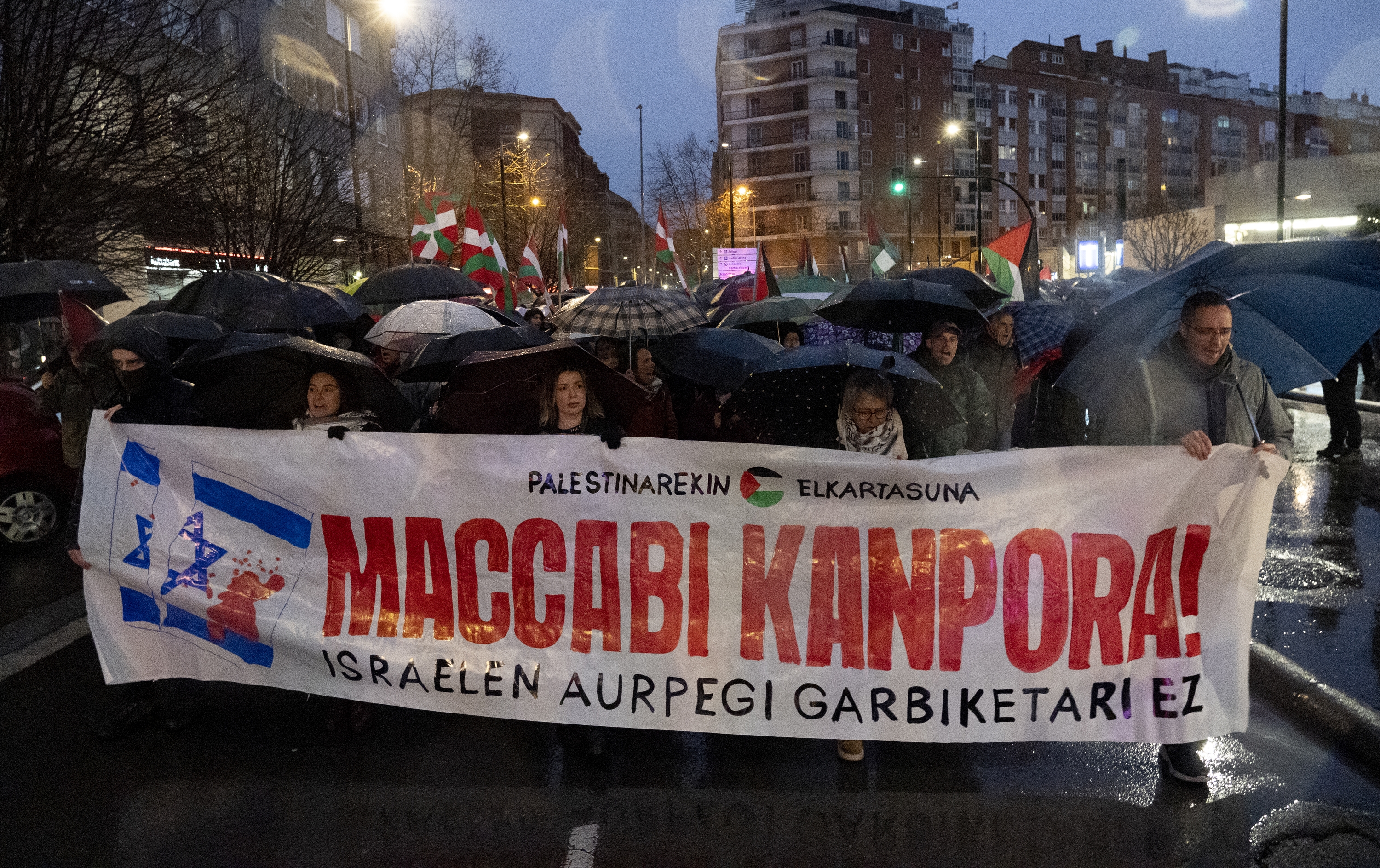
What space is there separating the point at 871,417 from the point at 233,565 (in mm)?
2752

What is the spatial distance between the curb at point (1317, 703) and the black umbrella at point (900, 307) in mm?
2697

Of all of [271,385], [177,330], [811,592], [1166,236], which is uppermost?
[1166,236]

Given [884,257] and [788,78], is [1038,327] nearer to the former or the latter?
[884,257]

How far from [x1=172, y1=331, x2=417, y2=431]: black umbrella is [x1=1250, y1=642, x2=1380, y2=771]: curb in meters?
4.26

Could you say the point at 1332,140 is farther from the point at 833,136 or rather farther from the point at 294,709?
the point at 294,709

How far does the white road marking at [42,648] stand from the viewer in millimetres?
5582

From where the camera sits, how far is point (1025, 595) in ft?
13.3

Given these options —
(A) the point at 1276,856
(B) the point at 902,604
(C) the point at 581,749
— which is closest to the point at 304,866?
(C) the point at 581,749

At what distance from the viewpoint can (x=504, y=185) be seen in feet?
120

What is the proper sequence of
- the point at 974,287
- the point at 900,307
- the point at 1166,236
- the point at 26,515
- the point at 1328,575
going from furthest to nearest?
the point at 1166,236
the point at 974,287
the point at 26,515
the point at 900,307
the point at 1328,575

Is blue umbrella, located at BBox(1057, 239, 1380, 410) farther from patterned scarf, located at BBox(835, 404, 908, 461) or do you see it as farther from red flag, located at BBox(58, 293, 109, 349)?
red flag, located at BBox(58, 293, 109, 349)

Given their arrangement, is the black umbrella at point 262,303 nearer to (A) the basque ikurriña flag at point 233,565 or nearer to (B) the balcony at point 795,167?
(A) the basque ikurriña flag at point 233,565

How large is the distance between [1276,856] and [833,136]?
8201 cm

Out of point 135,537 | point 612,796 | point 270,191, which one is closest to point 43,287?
point 135,537
